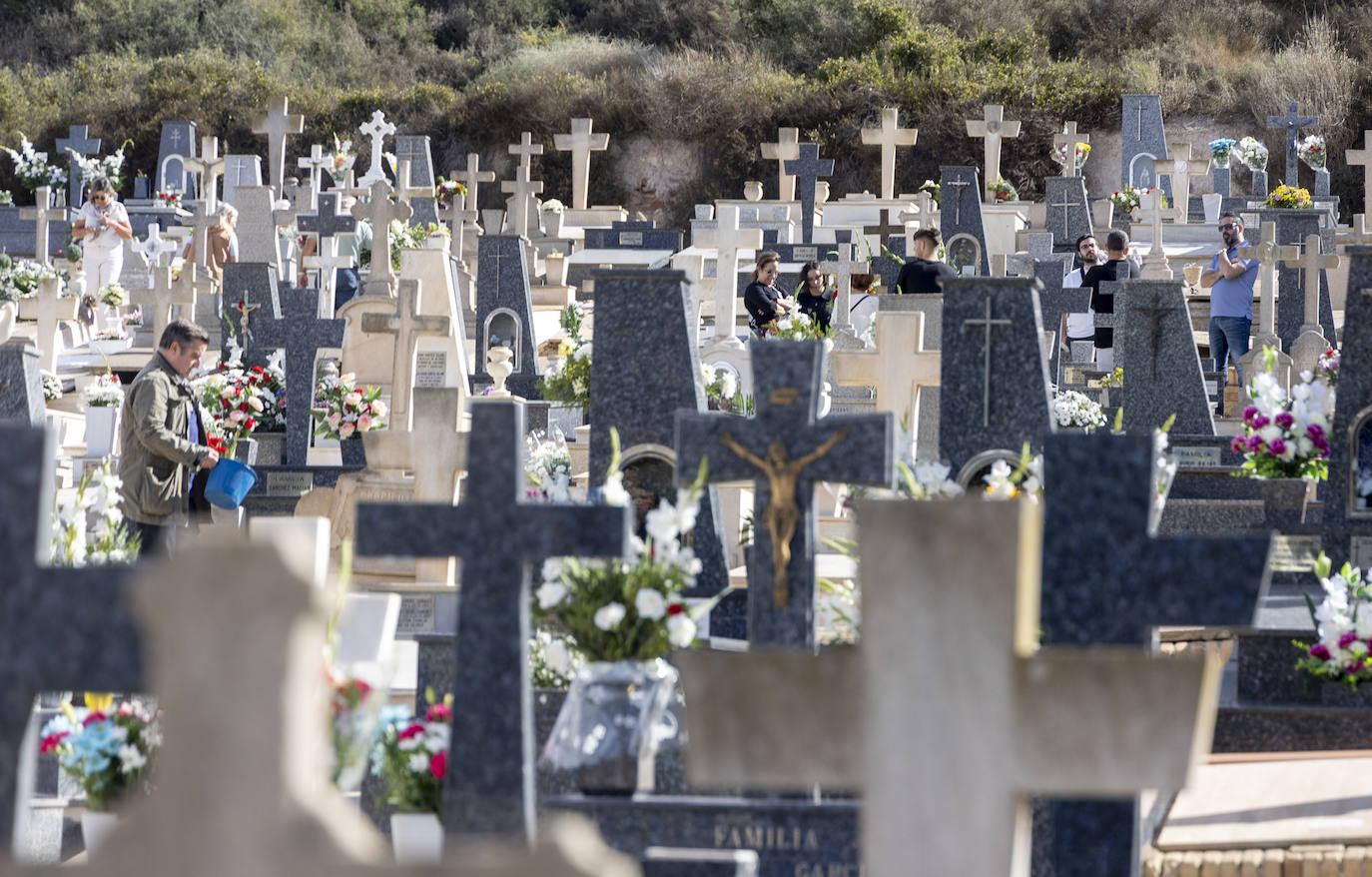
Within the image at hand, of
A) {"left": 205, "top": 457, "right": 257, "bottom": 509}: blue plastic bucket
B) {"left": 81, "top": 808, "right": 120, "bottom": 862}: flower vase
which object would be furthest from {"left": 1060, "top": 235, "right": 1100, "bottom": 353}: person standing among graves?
{"left": 81, "top": 808, "right": 120, "bottom": 862}: flower vase

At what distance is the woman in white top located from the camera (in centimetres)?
1731

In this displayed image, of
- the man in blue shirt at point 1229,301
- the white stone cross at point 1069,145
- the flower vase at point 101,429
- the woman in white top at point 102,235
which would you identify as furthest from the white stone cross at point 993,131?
the flower vase at point 101,429

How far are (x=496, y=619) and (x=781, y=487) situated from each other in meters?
1.35

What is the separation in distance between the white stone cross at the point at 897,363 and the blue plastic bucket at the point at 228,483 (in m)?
3.07

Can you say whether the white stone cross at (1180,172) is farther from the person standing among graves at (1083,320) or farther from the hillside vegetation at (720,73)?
the person standing among graves at (1083,320)

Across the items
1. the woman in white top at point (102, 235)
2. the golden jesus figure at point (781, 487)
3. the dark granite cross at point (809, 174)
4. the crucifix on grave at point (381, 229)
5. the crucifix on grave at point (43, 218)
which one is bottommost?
the golden jesus figure at point (781, 487)

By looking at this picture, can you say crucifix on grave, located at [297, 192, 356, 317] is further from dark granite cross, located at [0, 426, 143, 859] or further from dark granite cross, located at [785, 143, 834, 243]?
dark granite cross, located at [0, 426, 143, 859]

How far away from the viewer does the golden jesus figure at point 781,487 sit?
4.71 meters

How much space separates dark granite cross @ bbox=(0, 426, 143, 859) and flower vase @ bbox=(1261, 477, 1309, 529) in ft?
18.9

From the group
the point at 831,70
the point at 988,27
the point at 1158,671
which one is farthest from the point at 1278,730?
the point at 988,27

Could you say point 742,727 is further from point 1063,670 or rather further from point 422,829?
point 422,829

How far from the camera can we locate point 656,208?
104 ft

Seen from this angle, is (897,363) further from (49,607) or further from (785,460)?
(49,607)

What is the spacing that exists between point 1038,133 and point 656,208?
6.66 meters
